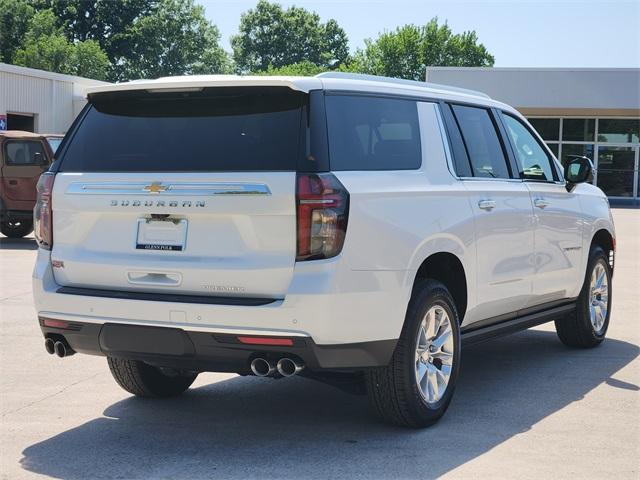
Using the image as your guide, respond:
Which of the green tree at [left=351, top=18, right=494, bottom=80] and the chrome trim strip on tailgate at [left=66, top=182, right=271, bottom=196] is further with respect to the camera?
the green tree at [left=351, top=18, right=494, bottom=80]

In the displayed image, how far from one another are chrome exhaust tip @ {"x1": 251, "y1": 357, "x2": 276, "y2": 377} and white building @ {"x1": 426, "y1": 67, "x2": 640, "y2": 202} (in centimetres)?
3296

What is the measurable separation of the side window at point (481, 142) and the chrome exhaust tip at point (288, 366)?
2022mm

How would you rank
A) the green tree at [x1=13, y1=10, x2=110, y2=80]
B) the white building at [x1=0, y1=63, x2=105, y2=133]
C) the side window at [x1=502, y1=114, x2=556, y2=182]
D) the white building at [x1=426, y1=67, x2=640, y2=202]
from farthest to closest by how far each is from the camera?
1. the green tree at [x1=13, y1=10, x2=110, y2=80]
2. the white building at [x1=426, y1=67, x2=640, y2=202]
3. the white building at [x1=0, y1=63, x2=105, y2=133]
4. the side window at [x1=502, y1=114, x2=556, y2=182]

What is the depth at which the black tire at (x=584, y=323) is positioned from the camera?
26.9ft

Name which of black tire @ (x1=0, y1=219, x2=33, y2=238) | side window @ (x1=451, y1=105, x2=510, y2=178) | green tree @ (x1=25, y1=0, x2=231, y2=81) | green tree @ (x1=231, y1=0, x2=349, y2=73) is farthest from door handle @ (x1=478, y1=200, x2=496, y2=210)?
green tree @ (x1=231, y1=0, x2=349, y2=73)

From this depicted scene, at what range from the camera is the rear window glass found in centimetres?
512

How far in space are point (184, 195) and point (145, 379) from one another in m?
1.68

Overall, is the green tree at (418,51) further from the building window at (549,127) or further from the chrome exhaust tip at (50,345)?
the chrome exhaust tip at (50,345)

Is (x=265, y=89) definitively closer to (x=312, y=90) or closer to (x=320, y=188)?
(x=312, y=90)

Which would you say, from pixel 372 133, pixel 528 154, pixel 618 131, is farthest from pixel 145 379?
pixel 618 131

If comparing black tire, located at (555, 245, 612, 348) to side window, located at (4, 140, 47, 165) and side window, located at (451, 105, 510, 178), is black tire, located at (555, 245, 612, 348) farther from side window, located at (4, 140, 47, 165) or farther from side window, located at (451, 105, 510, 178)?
side window, located at (4, 140, 47, 165)

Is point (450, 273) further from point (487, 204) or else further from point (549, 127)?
point (549, 127)

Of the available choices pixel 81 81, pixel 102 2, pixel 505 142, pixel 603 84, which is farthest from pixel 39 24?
pixel 505 142

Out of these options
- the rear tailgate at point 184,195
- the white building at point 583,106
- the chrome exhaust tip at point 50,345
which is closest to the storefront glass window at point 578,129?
the white building at point 583,106
